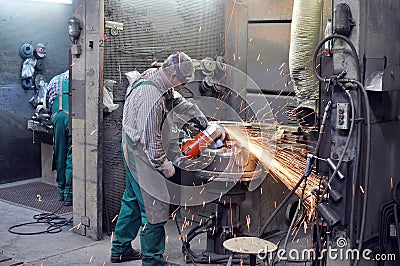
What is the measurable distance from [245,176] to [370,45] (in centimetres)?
146

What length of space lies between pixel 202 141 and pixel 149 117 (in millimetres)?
461

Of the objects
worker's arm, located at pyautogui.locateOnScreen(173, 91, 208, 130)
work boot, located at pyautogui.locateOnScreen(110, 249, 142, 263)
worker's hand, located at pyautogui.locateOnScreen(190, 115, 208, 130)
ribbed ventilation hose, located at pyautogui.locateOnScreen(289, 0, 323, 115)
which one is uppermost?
ribbed ventilation hose, located at pyautogui.locateOnScreen(289, 0, 323, 115)

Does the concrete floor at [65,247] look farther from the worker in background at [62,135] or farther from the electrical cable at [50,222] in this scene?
the worker in background at [62,135]

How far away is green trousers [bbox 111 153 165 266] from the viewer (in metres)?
4.44

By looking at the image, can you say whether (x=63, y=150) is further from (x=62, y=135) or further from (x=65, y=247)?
(x=65, y=247)

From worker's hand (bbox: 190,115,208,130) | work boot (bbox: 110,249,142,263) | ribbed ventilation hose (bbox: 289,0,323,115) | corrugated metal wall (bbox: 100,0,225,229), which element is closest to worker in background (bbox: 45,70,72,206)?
corrugated metal wall (bbox: 100,0,225,229)

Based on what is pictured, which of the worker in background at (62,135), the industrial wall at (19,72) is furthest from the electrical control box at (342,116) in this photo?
the industrial wall at (19,72)

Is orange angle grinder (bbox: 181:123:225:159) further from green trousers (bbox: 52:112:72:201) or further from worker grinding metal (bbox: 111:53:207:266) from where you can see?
green trousers (bbox: 52:112:72:201)

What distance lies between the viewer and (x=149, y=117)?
4.29 m

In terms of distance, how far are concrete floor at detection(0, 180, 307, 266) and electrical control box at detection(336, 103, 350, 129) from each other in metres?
2.04

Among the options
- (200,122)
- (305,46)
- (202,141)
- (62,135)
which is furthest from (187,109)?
(62,135)

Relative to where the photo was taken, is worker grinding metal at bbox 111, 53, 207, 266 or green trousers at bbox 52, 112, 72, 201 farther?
green trousers at bbox 52, 112, 72, 201

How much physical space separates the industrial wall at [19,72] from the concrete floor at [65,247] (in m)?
2.24

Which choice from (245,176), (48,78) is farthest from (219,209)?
(48,78)
